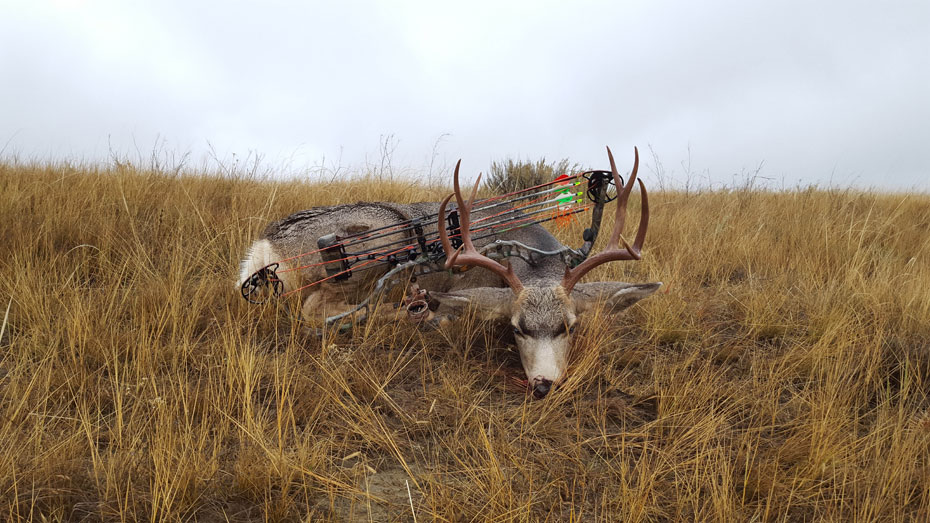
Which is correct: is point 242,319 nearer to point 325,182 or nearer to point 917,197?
point 325,182

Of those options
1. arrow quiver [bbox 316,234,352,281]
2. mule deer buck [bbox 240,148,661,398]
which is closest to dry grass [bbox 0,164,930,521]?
mule deer buck [bbox 240,148,661,398]

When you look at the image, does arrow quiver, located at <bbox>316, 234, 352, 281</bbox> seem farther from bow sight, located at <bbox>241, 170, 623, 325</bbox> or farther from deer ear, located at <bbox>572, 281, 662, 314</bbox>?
deer ear, located at <bbox>572, 281, 662, 314</bbox>

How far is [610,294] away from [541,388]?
86cm

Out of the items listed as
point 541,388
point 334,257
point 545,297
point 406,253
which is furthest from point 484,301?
point 334,257

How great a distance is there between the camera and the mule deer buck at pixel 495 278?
10.1 feet

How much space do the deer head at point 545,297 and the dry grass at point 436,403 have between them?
0.15 m

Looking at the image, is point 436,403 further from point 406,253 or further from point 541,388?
point 406,253

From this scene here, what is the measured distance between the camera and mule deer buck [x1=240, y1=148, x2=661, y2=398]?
307 centimetres

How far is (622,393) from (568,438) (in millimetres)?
622

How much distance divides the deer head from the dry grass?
0.15m

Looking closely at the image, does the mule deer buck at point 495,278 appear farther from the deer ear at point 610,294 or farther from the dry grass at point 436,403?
the dry grass at point 436,403

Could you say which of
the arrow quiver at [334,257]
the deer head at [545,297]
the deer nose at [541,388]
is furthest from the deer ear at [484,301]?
the arrow quiver at [334,257]

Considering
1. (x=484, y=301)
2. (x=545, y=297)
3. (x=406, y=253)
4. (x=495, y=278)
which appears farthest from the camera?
(x=495, y=278)

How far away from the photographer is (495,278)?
4.18m
